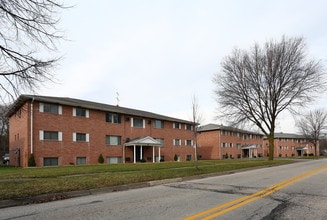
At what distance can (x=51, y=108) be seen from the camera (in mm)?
28562

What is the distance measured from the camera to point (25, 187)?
1002 cm

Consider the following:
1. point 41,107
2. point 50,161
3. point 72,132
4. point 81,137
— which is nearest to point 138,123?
point 81,137

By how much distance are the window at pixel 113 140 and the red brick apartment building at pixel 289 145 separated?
2349 inches

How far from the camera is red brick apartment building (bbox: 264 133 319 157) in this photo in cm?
8594

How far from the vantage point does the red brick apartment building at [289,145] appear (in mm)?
85938


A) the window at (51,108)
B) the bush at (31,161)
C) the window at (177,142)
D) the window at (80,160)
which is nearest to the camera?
the bush at (31,161)

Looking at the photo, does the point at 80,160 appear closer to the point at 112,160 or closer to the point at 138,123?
the point at 112,160

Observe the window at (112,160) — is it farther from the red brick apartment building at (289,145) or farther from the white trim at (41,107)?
the red brick apartment building at (289,145)

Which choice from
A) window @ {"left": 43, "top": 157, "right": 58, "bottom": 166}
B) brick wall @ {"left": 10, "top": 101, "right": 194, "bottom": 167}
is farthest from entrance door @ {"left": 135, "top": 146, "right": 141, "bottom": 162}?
window @ {"left": 43, "top": 157, "right": 58, "bottom": 166}

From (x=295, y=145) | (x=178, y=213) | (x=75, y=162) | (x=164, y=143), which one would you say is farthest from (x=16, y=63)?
(x=295, y=145)

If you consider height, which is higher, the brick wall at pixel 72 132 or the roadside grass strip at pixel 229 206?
the brick wall at pixel 72 132

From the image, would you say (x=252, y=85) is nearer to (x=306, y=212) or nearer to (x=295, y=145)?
(x=306, y=212)

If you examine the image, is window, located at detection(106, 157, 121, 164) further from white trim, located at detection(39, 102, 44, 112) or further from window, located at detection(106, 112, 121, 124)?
white trim, located at detection(39, 102, 44, 112)

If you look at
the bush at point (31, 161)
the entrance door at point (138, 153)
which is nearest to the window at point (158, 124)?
the entrance door at point (138, 153)
